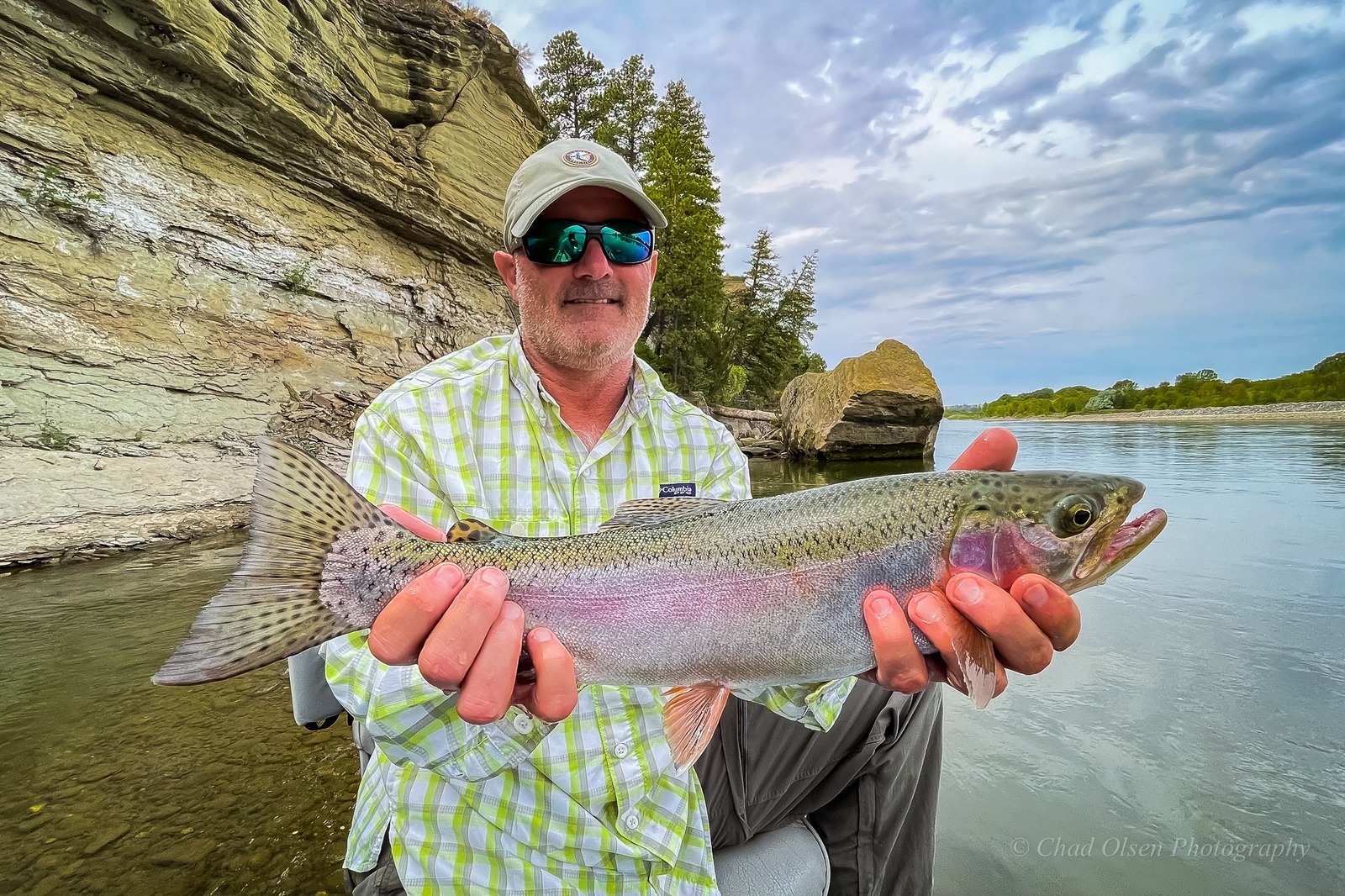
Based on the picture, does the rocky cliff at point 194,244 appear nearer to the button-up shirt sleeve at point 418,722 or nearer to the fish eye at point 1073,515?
the button-up shirt sleeve at point 418,722

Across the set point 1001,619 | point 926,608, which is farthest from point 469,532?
point 1001,619

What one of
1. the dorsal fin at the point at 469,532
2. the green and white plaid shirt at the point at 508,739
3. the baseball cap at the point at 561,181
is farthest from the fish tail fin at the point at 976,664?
the baseball cap at the point at 561,181

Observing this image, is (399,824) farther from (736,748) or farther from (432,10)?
(432,10)

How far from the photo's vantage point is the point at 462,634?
1932 mm

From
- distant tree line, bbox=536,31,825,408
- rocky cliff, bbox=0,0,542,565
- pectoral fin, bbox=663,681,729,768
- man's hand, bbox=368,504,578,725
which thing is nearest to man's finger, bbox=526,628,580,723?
man's hand, bbox=368,504,578,725

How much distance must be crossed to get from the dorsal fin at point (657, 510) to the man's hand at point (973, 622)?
2.19 ft

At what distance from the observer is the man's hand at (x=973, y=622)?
2094 millimetres

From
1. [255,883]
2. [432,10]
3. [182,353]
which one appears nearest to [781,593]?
[255,883]

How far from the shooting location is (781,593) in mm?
2191

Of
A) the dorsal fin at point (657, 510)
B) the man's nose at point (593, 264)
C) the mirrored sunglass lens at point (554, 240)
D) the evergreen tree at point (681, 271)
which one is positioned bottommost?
the dorsal fin at point (657, 510)

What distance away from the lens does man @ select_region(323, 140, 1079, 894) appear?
208cm

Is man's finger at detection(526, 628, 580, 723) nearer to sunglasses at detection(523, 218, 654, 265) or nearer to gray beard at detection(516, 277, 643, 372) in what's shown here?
gray beard at detection(516, 277, 643, 372)

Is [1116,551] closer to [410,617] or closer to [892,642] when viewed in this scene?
[892,642]

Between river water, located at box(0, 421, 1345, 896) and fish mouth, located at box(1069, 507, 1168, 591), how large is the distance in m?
1.71
